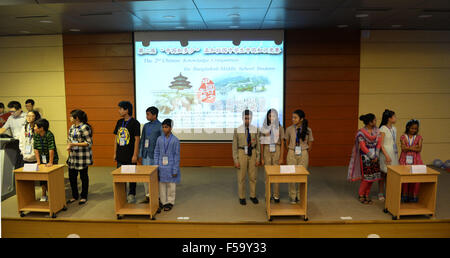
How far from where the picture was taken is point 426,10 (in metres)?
4.89

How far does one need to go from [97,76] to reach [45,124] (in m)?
2.58

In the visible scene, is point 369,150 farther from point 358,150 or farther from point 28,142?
point 28,142

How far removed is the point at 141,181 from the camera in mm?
3842

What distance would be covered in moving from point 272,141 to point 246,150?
0.39 metres

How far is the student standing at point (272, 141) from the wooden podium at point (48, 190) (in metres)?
2.80

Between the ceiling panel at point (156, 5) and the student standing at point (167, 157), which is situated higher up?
the ceiling panel at point (156, 5)

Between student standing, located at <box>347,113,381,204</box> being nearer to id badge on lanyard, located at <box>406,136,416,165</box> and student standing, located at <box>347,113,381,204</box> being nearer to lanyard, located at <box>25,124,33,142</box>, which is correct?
id badge on lanyard, located at <box>406,136,416,165</box>

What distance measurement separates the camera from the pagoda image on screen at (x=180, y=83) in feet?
21.0

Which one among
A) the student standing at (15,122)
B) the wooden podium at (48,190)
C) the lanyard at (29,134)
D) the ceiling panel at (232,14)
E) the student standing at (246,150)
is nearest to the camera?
the wooden podium at (48,190)

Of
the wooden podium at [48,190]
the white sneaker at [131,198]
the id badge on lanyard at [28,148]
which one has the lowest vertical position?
the white sneaker at [131,198]

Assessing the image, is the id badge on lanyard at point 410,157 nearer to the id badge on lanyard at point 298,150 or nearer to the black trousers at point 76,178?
the id badge on lanyard at point 298,150

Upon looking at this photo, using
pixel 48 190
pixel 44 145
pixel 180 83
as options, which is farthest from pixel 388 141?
pixel 44 145

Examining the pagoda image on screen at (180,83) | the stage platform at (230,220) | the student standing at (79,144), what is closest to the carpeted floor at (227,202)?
the stage platform at (230,220)

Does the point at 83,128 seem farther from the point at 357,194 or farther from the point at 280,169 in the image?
the point at 357,194
